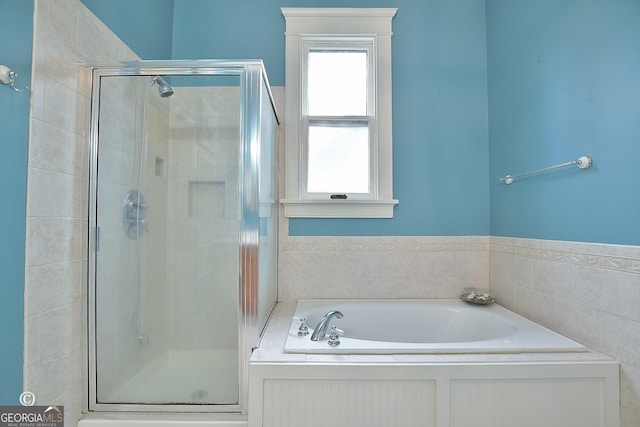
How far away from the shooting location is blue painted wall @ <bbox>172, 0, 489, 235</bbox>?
1904 mm

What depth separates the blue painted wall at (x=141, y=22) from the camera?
4.40ft

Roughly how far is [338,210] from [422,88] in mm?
1054

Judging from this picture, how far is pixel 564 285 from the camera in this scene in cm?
128

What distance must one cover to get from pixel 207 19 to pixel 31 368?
2.19m

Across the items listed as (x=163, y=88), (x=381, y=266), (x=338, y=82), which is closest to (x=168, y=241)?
(x=163, y=88)

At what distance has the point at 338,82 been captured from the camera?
6.49ft

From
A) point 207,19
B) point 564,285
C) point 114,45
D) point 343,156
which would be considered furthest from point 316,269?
point 207,19

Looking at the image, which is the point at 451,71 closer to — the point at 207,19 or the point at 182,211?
the point at 207,19

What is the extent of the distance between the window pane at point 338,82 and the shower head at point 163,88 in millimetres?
915

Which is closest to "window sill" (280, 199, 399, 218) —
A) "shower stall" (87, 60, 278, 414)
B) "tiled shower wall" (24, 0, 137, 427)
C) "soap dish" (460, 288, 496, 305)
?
"shower stall" (87, 60, 278, 414)

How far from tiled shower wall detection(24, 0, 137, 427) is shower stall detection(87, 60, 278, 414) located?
51mm

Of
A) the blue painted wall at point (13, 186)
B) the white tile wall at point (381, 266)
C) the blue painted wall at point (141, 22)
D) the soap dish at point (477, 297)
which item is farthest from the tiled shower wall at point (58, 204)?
the soap dish at point (477, 297)

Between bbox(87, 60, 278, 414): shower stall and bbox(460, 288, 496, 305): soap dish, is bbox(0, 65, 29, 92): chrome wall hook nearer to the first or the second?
bbox(87, 60, 278, 414): shower stall

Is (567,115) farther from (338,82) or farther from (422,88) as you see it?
(338,82)
